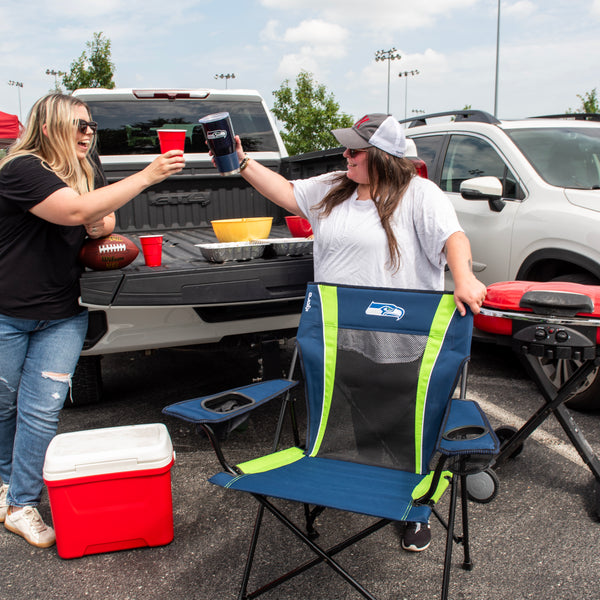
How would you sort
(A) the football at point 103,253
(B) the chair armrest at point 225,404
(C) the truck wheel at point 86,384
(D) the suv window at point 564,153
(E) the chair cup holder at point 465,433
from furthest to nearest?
1. (D) the suv window at point 564,153
2. (C) the truck wheel at point 86,384
3. (A) the football at point 103,253
4. (B) the chair armrest at point 225,404
5. (E) the chair cup holder at point 465,433

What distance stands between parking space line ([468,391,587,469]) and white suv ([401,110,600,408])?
39 cm

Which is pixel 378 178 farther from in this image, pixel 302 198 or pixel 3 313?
pixel 3 313

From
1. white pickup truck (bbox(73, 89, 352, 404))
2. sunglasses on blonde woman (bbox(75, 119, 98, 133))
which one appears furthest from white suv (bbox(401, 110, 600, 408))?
sunglasses on blonde woman (bbox(75, 119, 98, 133))

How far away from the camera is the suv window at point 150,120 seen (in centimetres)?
449

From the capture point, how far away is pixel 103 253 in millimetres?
2752

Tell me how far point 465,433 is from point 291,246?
147cm

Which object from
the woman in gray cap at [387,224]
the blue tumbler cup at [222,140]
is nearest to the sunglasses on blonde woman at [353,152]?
the woman in gray cap at [387,224]

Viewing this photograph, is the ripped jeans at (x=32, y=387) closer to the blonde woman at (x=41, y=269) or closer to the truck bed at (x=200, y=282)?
the blonde woman at (x=41, y=269)

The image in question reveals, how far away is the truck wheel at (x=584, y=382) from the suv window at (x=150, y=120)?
2632 millimetres

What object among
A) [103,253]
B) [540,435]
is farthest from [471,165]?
[103,253]

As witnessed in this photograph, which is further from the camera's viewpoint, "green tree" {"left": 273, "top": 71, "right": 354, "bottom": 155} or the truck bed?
"green tree" {"left": 273, "top": 71, "right": 354, "bottom": 155}

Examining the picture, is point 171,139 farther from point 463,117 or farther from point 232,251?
point 463,117

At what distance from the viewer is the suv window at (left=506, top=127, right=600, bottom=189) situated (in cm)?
424

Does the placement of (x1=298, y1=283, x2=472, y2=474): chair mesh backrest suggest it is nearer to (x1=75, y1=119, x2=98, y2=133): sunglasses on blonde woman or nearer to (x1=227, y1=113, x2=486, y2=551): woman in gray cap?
(x1=227, y1=113, x2=486, y2=551): woman in gray cap
